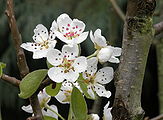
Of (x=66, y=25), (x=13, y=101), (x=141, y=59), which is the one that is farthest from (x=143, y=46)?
(x=13, y=101)

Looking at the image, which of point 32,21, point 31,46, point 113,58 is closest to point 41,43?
point 31,46

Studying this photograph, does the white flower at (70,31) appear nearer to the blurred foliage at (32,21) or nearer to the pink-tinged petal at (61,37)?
the pink-tinged petal at (61,37)

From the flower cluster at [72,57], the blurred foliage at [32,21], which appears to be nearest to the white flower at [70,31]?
the flower cluster at [72,57]

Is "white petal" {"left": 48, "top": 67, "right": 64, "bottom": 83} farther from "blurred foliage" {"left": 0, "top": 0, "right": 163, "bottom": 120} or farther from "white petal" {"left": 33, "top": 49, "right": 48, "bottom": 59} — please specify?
"blurred foliage" {"left": 0, "top": 0, "right": 163, "bottom": 120}

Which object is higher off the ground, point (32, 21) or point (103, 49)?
point (103, 49)

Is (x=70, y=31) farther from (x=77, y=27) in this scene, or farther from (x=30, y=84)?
(x=30, y=84)

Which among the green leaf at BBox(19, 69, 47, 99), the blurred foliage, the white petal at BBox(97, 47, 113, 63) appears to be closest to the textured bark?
the white petal at BBox(97, 47, 113, 63)

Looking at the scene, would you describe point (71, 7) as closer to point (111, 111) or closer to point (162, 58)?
point (162, 58)
